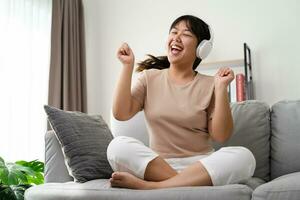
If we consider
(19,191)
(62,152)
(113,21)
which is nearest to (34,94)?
(113,21)

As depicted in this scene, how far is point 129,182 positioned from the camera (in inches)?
42.3

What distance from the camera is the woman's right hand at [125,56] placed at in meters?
1.39

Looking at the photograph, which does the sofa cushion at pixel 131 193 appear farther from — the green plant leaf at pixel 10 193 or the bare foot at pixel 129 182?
the green plant leaf at pixel 10 193

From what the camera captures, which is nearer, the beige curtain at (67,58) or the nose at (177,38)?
the nose at (177,38)

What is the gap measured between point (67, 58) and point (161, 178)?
2218 millimetres

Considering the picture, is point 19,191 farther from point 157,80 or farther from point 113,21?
point 113,21

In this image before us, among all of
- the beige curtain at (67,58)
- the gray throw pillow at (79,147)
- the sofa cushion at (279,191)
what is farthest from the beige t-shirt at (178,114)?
the beige curtain at (67,58)

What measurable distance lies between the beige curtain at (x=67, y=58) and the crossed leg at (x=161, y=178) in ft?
6.53

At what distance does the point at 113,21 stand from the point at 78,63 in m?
0.52

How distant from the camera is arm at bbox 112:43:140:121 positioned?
139cm

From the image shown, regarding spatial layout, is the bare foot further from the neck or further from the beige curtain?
the beige curtain

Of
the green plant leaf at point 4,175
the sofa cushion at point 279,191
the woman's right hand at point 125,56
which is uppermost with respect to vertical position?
the woman's right hand at point 125,56

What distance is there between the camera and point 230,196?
921mm

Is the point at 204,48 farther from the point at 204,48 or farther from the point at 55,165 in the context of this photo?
the point at 55,165
